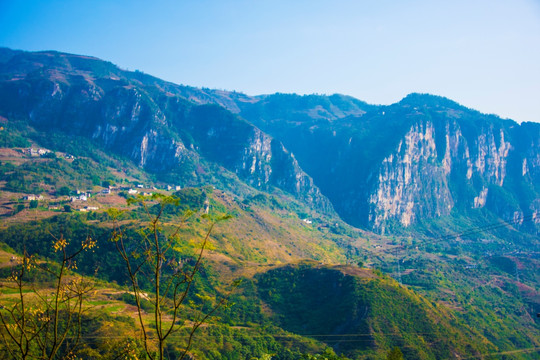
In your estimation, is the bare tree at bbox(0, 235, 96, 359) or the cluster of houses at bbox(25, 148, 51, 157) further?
the cluster of houses at bbox(25, 148, 51, 157)

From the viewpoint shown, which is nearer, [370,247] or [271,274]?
[271,274]

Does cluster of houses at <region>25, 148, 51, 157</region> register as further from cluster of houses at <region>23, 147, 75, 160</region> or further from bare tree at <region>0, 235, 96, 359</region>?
bare tree at <region>0, 235, 96, 359</region>

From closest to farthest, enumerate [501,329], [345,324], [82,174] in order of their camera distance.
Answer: [345,324] → [501,329] → [82,174]

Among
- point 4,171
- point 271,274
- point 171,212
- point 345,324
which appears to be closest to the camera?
point 345,324

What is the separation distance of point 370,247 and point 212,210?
88.1m

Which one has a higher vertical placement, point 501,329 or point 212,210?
point 212,210

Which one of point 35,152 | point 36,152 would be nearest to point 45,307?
point 35,152

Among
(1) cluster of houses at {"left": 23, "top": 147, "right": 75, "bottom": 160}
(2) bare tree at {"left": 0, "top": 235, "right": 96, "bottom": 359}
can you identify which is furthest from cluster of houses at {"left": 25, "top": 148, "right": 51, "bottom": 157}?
(2) bare tree at {"left": 0, "top": 235, "right": 96, "bottom": 359}

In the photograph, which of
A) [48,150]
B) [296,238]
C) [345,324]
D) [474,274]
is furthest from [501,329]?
[48,150]

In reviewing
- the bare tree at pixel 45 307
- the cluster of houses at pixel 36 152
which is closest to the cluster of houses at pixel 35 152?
the cluster of houses at pixel 36 152

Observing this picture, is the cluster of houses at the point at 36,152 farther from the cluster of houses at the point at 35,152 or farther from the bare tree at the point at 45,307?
the bare tree at the point at 45,307

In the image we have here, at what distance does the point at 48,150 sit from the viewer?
198 metres

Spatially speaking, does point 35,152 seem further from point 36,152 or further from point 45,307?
point 45,307

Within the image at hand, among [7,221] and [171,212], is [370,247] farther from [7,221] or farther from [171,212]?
[7,221]
